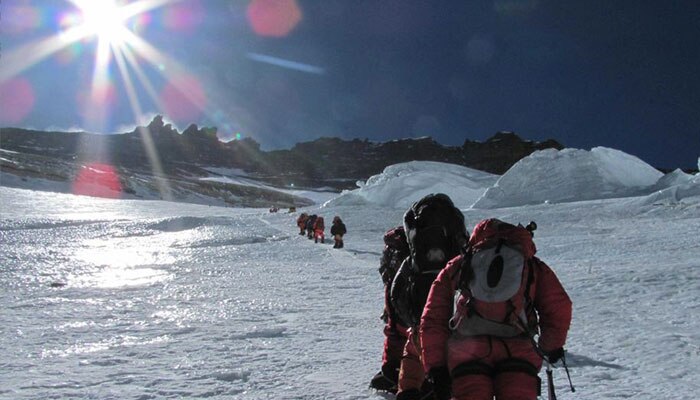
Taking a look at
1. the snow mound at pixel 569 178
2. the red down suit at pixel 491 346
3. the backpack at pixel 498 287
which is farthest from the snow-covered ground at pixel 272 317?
the snow mound at pixel 569 178

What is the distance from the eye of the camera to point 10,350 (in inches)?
232

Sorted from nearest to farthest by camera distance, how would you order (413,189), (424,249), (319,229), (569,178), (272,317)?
(424,249) < (272,317) < (319,229) < (569,178) < (413,189)

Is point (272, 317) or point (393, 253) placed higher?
point (393, 253)

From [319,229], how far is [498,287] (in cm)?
1941

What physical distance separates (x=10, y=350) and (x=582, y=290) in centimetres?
761

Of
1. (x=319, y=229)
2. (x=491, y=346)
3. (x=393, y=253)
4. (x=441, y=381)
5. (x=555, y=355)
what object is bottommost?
(x=441, y=381)

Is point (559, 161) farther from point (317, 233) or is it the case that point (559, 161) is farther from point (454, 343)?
point (454, 343)

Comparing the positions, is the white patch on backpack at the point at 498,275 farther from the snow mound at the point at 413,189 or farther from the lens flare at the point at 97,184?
the lens flare at the point at 97,184

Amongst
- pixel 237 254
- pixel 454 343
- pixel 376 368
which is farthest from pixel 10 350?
pixel 237 254

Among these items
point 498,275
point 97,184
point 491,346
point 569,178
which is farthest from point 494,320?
point 97,184

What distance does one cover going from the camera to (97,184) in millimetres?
93312

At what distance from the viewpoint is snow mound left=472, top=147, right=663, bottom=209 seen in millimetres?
30281

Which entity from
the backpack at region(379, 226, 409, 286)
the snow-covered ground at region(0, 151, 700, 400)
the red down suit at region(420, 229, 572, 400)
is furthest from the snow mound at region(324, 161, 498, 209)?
the red down suit at region(420, 229, 572, 400)

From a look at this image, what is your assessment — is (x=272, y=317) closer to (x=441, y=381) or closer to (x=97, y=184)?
(x=441, y=381)
